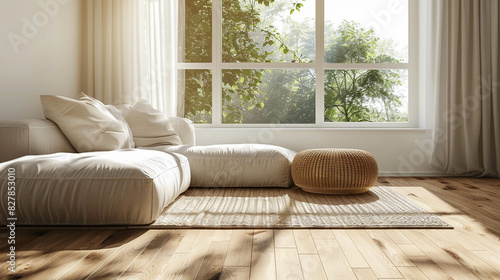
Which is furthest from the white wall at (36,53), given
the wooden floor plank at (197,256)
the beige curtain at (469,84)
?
the beige curtain at (469,84)

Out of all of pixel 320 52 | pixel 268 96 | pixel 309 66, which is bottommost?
pixel 268 96

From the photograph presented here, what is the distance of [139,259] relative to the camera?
1617 mm

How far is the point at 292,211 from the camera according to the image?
98.2 inches

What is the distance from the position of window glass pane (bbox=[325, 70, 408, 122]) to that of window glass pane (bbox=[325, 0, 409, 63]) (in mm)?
169

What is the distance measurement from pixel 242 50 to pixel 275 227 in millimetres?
3087

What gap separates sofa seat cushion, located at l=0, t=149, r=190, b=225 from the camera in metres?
2.02

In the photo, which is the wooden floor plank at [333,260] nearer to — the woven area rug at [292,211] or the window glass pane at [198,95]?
the woven area rug at [292,211]

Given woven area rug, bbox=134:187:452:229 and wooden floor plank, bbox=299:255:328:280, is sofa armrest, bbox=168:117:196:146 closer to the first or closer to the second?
woven area rug, bbox=134:187:452:229

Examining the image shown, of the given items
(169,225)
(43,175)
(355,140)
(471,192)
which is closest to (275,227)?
(169,225)

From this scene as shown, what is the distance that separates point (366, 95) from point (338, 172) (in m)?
2.03

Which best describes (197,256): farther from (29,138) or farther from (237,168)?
(237,168)

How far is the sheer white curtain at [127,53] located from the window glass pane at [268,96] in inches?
28.8

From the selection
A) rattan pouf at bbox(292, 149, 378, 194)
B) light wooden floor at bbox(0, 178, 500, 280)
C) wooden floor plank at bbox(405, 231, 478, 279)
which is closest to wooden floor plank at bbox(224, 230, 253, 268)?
light wooden floor at bbox(0, 178, 500, 280)

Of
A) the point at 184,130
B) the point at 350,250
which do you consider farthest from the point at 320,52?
the point at 350,250
